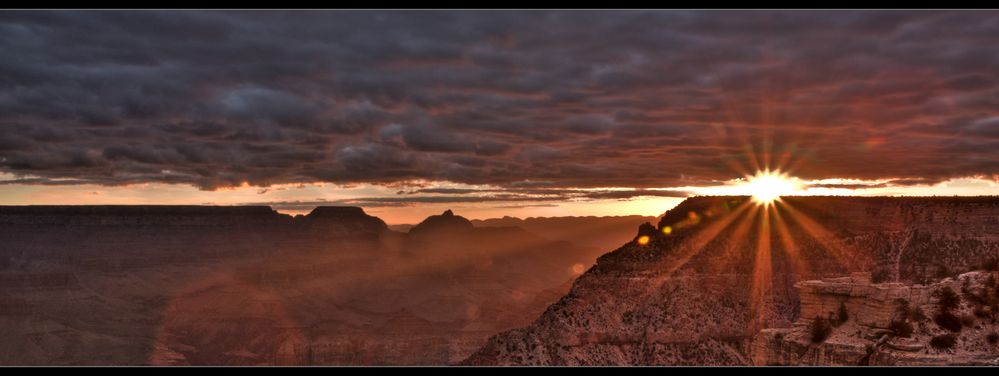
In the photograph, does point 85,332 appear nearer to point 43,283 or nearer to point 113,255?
point 43,283

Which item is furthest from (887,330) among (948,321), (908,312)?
(948,321)

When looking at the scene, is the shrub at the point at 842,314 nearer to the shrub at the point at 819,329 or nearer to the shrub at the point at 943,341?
the shrub at the point at 819,329

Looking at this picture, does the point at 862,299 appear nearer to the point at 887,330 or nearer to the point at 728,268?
the point at 887,330

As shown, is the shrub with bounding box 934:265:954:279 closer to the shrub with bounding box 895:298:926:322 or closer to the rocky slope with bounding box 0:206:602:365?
the shrub with bounding box 895:298:926:322

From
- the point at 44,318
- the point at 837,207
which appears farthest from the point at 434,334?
the point at 837,207

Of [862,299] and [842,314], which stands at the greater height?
[862,299]

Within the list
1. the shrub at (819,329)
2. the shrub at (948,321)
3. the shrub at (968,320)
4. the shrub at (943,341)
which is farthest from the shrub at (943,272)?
the shrub at (943,341)
